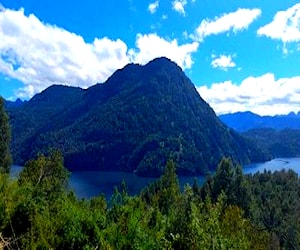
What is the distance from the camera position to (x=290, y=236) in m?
53.6

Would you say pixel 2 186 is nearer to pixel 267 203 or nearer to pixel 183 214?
pixel 183 214

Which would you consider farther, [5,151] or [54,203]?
[5,151]

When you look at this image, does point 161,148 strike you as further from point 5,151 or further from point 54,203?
point 54,203

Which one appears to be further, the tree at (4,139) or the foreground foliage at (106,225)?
the tree at (4,139)

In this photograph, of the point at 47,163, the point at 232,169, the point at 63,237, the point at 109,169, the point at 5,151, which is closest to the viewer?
the point at 63,237

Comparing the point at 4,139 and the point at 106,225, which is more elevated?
the point at 4,139

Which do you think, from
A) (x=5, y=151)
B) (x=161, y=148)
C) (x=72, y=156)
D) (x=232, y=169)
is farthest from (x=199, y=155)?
(x=5, y=151)

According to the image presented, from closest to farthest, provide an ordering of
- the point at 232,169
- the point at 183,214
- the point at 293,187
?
the point at 183,214
the point at 232,169
the point at 293,187

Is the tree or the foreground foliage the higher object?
the tree

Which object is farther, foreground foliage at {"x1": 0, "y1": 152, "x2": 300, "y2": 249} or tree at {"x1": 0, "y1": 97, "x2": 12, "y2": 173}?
tree at {"x1": 0, "y1": 97, "x2": 12, "y2": 173}

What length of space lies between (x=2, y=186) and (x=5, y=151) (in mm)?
34138

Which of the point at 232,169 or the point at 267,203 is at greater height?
the point at 232,169

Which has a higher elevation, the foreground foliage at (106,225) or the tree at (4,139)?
the tree at (4,139)

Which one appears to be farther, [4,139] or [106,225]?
[4,139]
